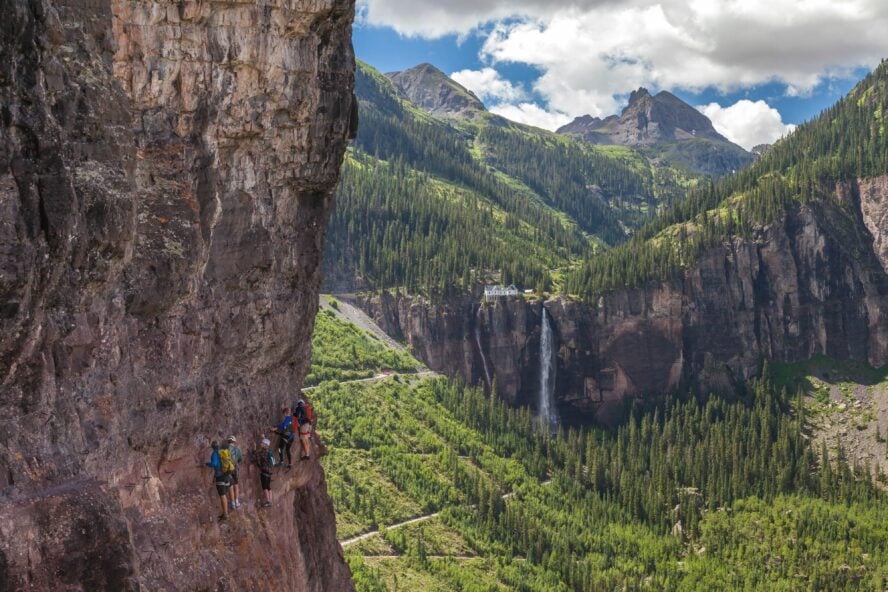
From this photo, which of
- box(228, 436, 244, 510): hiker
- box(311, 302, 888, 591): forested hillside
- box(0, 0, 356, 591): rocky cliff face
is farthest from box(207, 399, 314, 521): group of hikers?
box(311, 302, 888, 591): forested hillside

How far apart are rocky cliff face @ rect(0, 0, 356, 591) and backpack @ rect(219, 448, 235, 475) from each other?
3.42 feet

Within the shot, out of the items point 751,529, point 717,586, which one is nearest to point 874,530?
point 751,529

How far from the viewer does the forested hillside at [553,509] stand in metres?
139

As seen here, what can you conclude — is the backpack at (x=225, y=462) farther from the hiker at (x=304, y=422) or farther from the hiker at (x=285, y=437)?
the hiker at (x=304, y=422)

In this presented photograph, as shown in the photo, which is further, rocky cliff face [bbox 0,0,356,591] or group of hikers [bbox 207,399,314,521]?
group of hikers [bbox 207,399,314,521]

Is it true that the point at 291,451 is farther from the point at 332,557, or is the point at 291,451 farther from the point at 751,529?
the point at 751,529

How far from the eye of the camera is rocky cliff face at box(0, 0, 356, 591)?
19.9 m

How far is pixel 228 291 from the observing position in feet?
110

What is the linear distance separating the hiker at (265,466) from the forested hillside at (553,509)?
82.4 meters

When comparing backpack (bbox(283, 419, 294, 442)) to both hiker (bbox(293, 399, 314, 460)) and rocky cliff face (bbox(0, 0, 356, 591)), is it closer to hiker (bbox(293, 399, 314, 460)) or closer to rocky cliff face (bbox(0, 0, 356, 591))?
hiker (bbox(293, 399, 314, 460))

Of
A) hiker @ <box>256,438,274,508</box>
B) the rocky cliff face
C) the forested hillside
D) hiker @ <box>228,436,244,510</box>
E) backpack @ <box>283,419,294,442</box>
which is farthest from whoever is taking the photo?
the forested hillside

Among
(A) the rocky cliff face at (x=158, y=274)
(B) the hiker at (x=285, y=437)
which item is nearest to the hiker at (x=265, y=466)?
(A) the rocky cliff face at (x=158, y=274)

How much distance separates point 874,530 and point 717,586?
128ft

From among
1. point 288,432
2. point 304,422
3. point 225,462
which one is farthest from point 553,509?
point 225,462
